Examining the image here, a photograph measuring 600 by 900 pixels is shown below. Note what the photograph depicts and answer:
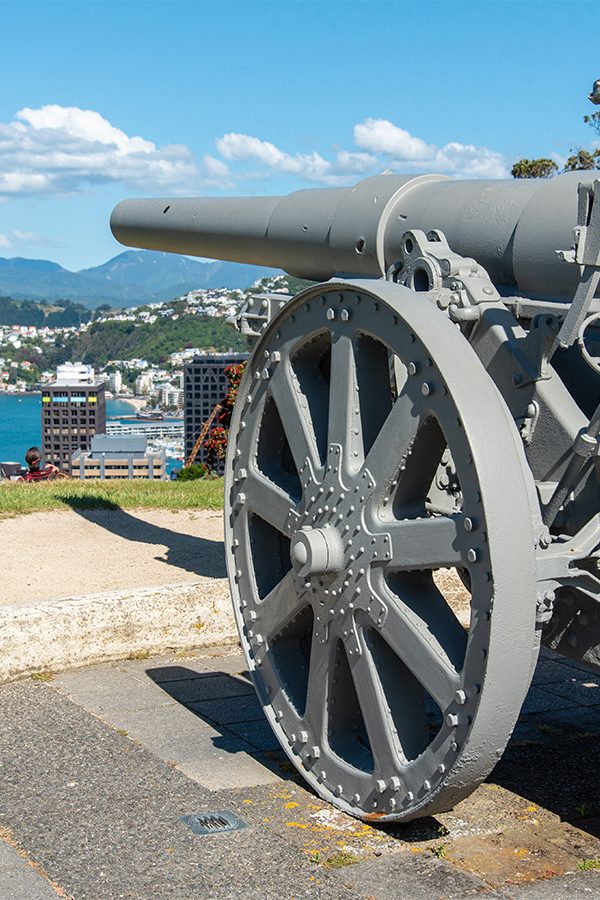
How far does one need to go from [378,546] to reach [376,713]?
614mm

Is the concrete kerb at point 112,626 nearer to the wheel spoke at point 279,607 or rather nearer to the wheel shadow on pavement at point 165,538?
the wheel shadow on pavement at point 165,538

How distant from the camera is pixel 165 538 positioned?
1000 centimetres

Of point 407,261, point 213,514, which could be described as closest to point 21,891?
point 407,261

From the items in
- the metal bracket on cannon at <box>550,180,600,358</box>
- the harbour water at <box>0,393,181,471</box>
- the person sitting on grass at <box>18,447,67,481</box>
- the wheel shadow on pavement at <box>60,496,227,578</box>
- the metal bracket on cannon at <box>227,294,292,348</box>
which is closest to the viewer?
the metal bracket on cannon at <box>550,180,600,358</box>

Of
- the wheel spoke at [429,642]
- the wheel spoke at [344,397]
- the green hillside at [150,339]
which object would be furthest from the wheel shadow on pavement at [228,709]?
the green hillside at [150,339]

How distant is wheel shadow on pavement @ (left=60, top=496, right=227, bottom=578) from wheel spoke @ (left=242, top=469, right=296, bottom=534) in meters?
2.97

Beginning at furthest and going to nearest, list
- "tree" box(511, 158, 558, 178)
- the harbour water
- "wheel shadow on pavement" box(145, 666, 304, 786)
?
the harbour water < "tree" box(511, 158, 558, 178) < "wheel shadow on pavement" box(145, 666, 304, 786)

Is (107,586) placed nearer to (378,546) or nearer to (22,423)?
(378,546)

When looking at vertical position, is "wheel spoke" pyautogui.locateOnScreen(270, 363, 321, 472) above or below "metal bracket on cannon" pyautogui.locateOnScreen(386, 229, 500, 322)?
below

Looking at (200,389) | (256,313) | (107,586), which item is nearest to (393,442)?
(256,313)

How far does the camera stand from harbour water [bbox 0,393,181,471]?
13375 cm

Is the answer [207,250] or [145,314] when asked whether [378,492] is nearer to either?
[207,250]

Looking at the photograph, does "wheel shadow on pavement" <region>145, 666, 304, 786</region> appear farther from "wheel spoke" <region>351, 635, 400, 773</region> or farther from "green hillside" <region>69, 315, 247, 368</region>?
"green hillside" <region>69, 315, 247, 368</region>

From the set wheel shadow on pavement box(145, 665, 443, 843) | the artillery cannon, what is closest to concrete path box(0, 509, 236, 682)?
wheel shadow on pavement box(145, 665, 443, 843)
